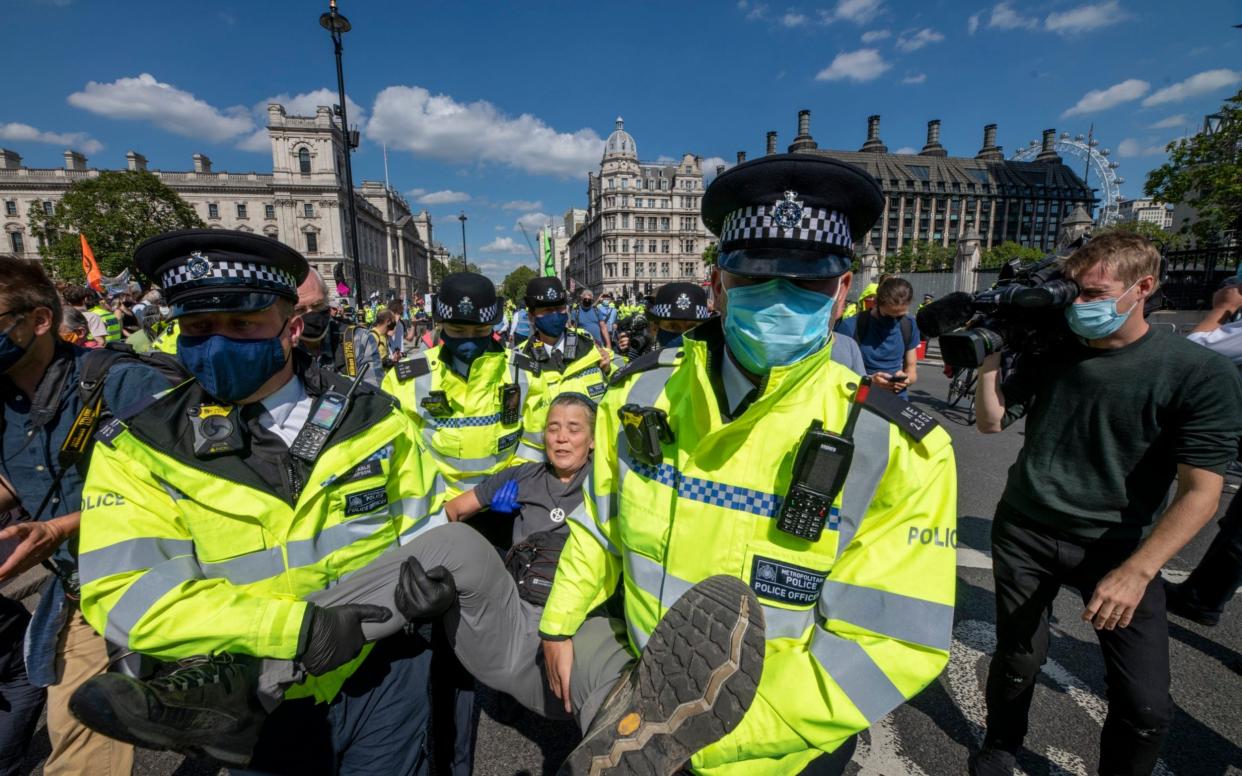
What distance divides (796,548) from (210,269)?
1906 mm

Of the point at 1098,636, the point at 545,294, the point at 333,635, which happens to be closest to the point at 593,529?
the point at 333,635

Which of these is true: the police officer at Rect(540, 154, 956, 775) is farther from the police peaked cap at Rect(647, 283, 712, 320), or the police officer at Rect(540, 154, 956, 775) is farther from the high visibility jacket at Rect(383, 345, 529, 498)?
the police peaked cap at Rect(647, 283, 712, 320)

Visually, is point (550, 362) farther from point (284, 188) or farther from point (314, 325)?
point (284, 188)

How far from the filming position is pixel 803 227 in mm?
1329

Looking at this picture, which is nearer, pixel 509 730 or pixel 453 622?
pixel 453 622

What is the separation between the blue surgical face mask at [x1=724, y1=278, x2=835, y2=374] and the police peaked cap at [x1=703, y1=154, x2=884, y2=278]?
53 mm

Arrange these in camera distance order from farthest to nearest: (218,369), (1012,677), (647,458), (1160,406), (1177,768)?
(1177,768), (1012,677), (1160,406), (218,369), (647,458)

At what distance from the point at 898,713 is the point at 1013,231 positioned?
106200 mm

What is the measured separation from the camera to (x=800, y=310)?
1346 mm

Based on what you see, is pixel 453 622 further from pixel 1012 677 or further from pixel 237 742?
pixel 1012 677

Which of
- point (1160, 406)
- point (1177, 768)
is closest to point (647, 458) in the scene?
point (1160, 406)

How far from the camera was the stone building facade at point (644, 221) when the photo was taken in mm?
85750

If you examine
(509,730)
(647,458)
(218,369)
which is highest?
(218,369)

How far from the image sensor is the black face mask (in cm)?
452
